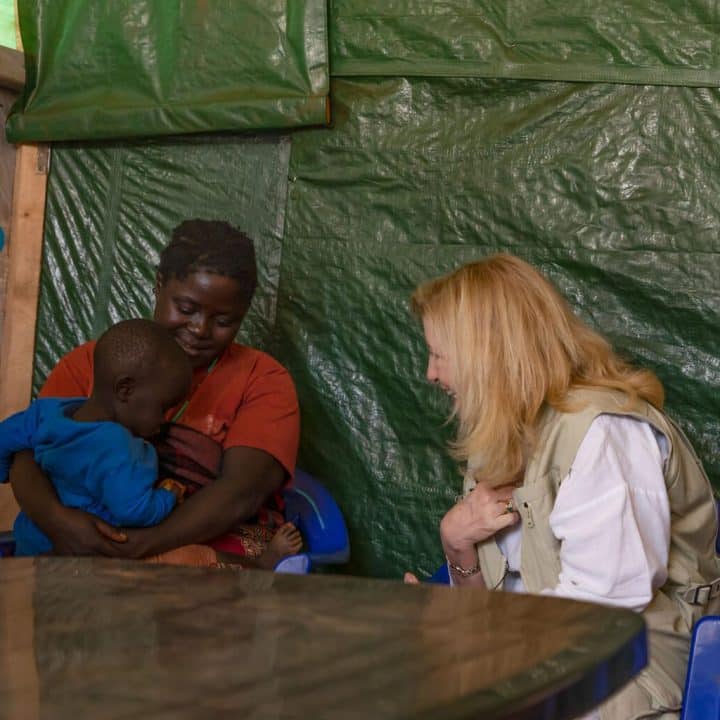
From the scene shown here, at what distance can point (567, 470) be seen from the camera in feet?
6.56

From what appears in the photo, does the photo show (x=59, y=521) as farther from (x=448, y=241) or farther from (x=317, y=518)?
(x=448, y=241)

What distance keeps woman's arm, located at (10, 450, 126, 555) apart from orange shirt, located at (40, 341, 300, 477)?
314mm

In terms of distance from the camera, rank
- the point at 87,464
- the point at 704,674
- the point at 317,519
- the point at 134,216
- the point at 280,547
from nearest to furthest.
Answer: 1. the point at 704,674
2. the point at 87,464
3. the point at 280,547
4. the point at 317,519
5. the point at 134,216

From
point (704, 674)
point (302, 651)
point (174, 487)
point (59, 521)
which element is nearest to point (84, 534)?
point (59, 521)

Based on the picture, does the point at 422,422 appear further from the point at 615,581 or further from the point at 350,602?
the point at 350,602

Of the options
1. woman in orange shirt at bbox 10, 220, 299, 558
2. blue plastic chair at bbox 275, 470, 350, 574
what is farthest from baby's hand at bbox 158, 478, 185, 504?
blue plastic chair at bbox 275, 470, 350, 574

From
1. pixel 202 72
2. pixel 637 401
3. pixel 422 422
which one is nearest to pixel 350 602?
pixel 637 401

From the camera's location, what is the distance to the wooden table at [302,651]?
0.63 meters

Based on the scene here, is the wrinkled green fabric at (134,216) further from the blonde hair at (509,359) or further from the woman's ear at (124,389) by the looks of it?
the blonde hair at (509,359)

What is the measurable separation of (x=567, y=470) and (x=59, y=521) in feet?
3.68

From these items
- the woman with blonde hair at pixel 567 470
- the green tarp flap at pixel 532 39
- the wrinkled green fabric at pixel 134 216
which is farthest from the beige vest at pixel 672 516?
the wrinkled green fabric at pixel 134 216

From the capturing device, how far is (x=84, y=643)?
791 millimetres

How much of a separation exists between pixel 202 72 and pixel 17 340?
1050mm

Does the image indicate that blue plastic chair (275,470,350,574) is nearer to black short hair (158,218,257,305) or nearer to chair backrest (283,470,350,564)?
chair backrest (283,470,350,564)
